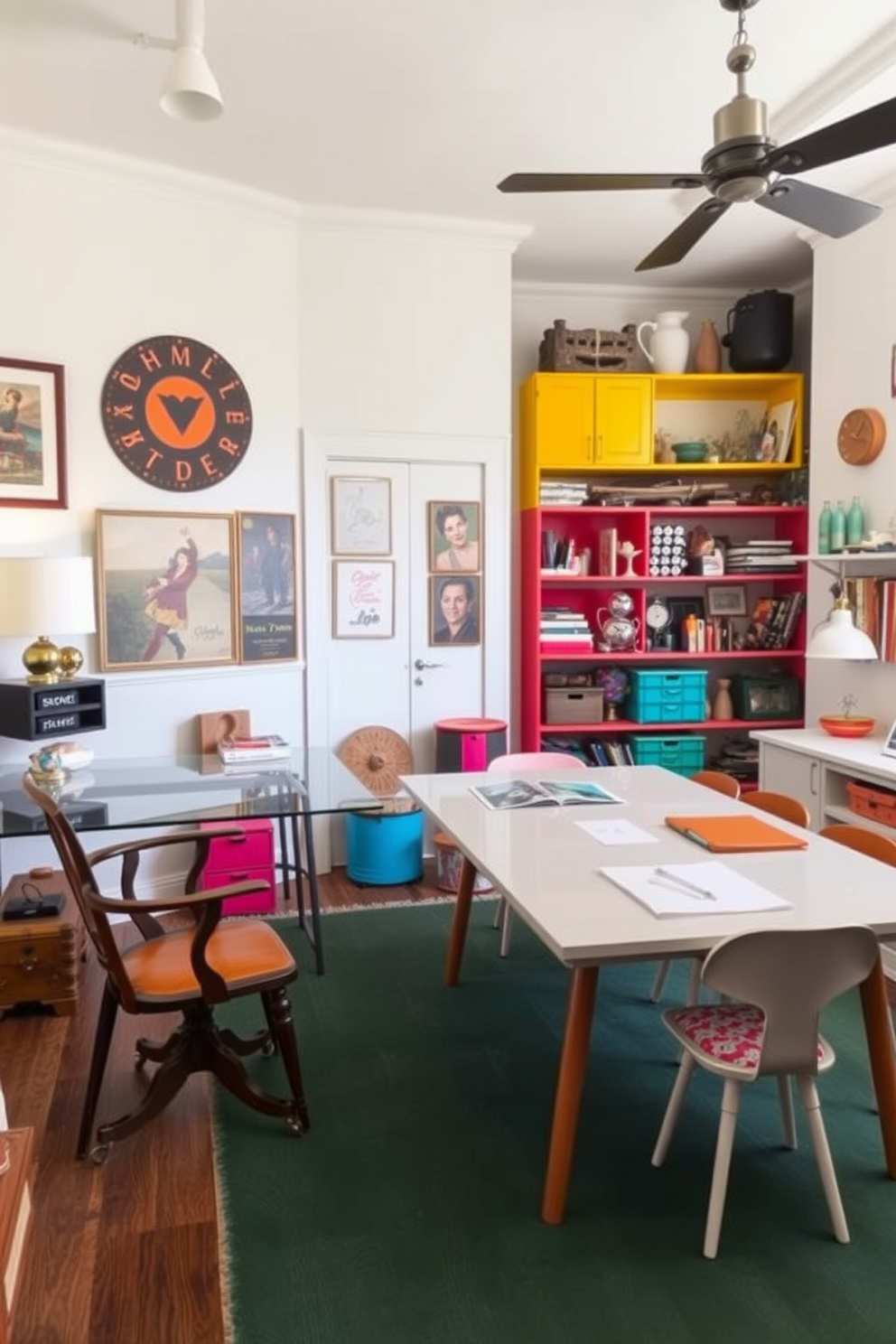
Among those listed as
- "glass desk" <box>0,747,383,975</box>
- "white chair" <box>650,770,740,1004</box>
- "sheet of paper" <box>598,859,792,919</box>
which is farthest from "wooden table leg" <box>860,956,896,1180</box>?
"glass desk" <box>0,747,383,975</box>

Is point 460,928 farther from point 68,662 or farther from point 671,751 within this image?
point 671,751

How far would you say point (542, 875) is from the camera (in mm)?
2215

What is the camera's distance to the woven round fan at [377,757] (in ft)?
15.1

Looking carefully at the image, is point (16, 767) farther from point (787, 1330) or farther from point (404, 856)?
point (787, 1330)

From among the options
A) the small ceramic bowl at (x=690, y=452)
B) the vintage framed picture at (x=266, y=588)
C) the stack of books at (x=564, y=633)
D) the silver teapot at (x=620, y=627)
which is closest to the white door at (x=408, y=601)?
the vintage framed picture at (x=266, y=588)

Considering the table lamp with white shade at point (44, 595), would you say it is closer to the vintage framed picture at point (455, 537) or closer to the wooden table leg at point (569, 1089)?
the vintage framed picture at point (455, 537)

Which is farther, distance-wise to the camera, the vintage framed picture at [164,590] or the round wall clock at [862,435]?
the round wall clock at [862,435]

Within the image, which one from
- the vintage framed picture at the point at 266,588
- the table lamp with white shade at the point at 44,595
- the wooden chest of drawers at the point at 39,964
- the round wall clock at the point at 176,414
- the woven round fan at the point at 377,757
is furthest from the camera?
the woven round fan at the point at 377,757

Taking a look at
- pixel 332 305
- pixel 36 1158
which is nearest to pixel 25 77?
pixel 332 305

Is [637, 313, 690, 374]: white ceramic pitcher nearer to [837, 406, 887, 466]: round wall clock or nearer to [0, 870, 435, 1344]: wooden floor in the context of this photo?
[837, 406, 887, 466]: round wall clock

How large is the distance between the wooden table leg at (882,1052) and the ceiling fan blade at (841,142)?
185 cm

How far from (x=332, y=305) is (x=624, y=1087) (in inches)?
137

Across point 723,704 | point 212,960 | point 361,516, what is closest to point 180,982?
point 212,960

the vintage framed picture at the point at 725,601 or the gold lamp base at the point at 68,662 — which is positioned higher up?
the vintage framed picture at the point at 725,601
